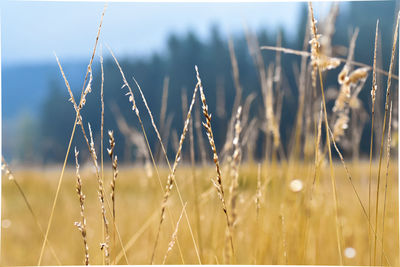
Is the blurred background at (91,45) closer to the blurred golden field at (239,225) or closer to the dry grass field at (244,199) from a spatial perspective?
the dry grass field at (244,199)

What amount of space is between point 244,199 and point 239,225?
10 cm

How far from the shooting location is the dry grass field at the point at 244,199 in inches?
35.0

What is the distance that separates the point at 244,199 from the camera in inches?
63.8

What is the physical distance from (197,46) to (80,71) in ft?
5.88

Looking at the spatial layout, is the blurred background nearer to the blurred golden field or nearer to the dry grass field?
the dry grass field

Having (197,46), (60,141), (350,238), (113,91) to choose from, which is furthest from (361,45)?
(60,141)

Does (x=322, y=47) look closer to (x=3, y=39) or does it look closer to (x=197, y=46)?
(x=3, y=39)

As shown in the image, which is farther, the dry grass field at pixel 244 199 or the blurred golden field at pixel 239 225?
the blurred golden field at pixel 239 225

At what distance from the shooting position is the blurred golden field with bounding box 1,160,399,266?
4.12 ft

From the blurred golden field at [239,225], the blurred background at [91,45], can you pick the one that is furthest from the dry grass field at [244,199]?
the blurred background at [91,45]

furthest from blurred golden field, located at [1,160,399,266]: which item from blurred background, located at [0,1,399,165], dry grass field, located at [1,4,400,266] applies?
blurred background, located at [0,1,399,165]

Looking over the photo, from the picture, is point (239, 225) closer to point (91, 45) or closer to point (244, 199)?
point (244, 199)

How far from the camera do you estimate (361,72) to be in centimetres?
88

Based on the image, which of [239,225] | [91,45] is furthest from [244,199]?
[91,45]
